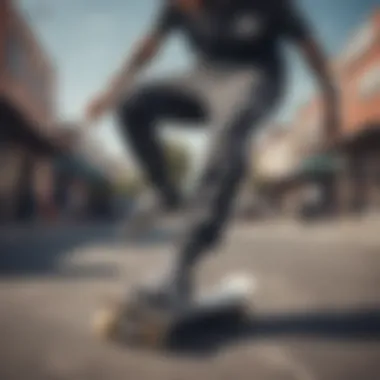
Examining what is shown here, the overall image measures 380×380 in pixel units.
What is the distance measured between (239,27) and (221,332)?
62 centimetres

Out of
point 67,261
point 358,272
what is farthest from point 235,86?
point 67,261

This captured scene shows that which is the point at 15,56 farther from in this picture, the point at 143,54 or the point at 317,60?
the point at 317,60

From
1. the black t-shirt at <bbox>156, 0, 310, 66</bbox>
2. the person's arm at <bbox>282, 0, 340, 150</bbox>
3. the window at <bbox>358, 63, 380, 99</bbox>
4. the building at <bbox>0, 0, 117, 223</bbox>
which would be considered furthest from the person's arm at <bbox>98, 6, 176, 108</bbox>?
the window at <bbox>358, 63, 380, 99</bbox>

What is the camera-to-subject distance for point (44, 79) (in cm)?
108

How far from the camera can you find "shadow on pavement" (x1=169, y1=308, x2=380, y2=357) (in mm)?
968

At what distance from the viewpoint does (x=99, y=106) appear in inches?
41.9

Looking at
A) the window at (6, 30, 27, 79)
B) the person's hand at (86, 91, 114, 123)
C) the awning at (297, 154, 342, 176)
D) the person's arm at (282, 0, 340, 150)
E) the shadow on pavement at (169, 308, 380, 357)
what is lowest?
the shadow on pavement at (169, 308, 380, 357)

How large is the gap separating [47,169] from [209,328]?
516 mm

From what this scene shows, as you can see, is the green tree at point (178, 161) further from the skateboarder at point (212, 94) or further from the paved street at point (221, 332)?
the paved street at point (221, 332)

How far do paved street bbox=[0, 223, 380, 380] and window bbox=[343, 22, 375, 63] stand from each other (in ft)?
1.27

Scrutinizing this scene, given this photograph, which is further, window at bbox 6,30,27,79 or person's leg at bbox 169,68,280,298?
window at bbox 6,30,27,79

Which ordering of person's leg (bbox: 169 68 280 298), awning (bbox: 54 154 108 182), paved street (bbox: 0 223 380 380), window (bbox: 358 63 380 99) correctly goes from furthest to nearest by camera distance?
window (bbox: 358 63 380 99) → awning (bbox: 54 154 108 182) → person's leg (bbox: 169 68 280 298) → paved street (bbox: 0 223 380 380)

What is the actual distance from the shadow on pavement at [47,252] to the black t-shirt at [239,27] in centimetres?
44

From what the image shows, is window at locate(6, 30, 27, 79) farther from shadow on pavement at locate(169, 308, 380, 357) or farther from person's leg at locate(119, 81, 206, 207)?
shadow on pavement at locate(169, 308, 380, 357)
